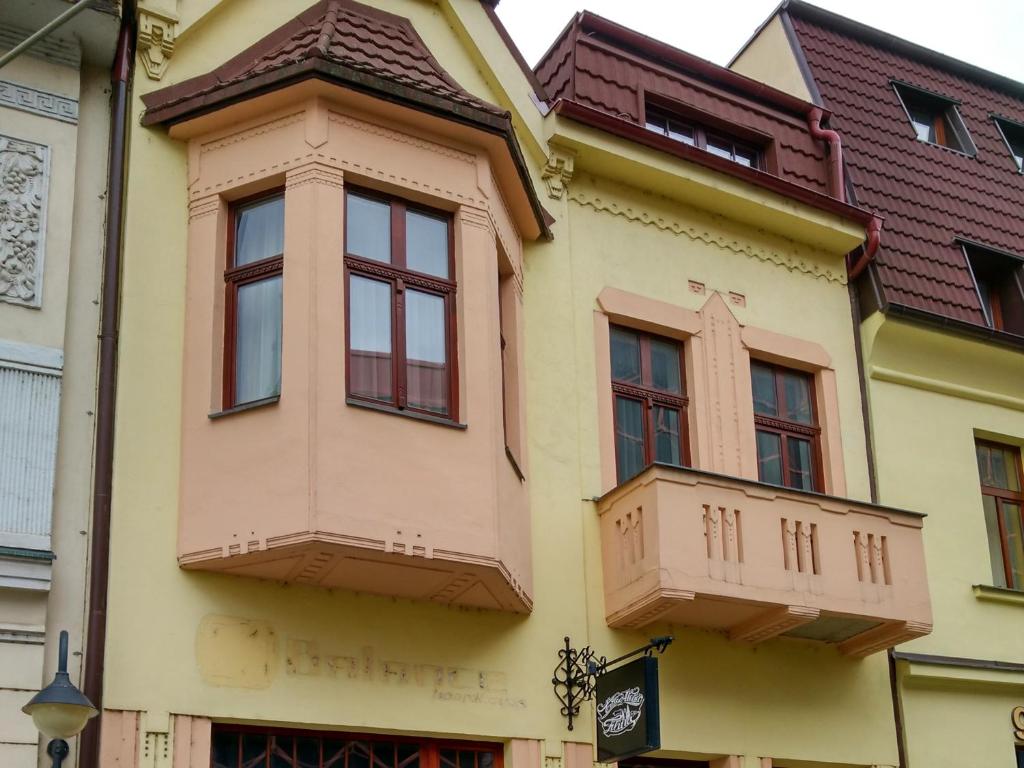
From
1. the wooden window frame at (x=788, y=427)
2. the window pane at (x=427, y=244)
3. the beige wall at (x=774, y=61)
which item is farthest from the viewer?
the beige wall at (x=774, y=61)

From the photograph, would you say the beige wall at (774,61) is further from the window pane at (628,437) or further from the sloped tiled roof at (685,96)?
the window pane at (628,437)

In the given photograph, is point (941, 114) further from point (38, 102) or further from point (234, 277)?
point (38, 102)

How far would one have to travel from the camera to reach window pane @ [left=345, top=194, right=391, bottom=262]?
12.6 metres

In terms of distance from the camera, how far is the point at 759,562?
13.5 m

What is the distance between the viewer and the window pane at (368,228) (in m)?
12.6

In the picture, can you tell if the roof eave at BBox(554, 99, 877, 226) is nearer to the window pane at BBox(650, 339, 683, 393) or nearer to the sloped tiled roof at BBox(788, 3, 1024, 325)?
the sloped tiled roof at BBox(788, 3, 1024, 325)

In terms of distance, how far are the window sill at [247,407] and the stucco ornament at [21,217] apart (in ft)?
5.18

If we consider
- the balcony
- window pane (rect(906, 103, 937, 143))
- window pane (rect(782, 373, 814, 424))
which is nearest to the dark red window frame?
the balcony

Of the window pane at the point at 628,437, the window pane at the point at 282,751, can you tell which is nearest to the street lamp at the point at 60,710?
the window pane at the point at 282,751

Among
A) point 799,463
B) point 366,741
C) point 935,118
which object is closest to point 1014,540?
point 799,463

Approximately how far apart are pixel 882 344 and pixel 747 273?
1781 millimetres

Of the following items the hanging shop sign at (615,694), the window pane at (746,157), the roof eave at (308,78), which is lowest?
the hanging shop sign at (615,694)

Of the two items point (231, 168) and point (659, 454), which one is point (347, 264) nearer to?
point (231, 168)

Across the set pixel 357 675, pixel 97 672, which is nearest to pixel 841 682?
pixel 357 675
